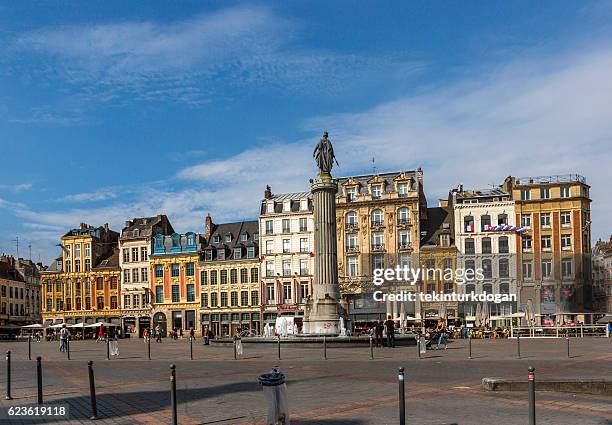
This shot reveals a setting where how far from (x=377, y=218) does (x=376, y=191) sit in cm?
318

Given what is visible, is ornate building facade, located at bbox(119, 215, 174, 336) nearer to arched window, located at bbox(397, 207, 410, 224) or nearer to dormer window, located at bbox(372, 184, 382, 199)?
dormer window, located at bbox(372, 184, 382, 199)

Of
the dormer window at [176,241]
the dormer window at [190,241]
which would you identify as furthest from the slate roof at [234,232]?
the dormer window at [176,241]

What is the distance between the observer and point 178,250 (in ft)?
304

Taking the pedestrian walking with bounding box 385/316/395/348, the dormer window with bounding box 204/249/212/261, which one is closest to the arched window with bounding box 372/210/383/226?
the dormer window with bounding box 204/249/212/261

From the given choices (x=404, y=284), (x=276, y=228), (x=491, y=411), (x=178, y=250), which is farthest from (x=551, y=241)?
(x=491, y=411)

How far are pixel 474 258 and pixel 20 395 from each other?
67.1 m

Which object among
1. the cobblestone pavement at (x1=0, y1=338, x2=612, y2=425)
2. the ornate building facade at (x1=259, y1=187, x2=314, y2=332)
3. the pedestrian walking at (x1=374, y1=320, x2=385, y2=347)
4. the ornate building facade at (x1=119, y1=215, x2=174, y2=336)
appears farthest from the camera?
the ornate building facade at (x1=119, y1=215, x2=174, y2=336)

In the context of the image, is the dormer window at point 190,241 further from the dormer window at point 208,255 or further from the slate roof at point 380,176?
the slate roof at point 380,176

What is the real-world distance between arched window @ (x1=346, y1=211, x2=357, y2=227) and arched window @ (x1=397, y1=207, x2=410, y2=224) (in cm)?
517

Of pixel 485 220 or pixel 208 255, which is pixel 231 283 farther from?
pixel 485 220

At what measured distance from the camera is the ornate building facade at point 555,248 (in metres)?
76.0

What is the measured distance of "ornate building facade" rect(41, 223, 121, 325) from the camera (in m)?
96.5

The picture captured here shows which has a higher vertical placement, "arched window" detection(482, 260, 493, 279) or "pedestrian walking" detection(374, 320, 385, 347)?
"arched window" detection(482, 260, 493, 279)

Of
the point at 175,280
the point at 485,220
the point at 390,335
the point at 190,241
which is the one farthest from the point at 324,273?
the point at 175,280
